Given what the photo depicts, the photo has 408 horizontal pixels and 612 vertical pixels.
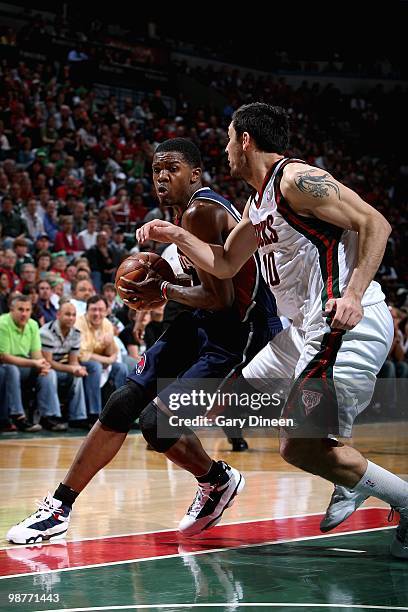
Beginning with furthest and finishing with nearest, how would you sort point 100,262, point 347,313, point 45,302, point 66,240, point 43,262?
point 66,240, point 100,262, point 43,262, point 45,302, point 347,313

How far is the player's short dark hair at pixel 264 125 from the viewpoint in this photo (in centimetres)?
407

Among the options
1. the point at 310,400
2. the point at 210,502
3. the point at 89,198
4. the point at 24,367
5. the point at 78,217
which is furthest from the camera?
the point at 89,198

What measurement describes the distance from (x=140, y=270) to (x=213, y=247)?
395mm

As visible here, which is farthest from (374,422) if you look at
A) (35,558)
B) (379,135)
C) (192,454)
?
(379,135)

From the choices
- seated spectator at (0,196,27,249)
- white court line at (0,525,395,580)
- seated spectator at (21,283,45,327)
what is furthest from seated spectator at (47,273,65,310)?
white court line at (0,525,395,580)

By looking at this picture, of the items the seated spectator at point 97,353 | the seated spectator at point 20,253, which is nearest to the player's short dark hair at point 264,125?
the seated spectator at point 97,353

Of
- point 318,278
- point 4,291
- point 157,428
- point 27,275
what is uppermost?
point 318,278

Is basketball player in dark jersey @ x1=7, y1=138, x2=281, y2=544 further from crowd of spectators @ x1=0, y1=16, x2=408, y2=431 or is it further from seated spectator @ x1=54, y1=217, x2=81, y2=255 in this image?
seated spectator @ x1=54, y1=217, x2=81, y2=255

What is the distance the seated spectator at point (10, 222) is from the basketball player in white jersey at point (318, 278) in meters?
7.75

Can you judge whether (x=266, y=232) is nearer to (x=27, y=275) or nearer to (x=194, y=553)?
(x=194, y=553)

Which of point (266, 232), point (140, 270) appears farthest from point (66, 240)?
point (266, 232)

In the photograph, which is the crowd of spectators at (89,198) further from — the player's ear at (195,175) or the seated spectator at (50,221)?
the player's ear at (195,175)

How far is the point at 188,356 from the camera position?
4.54 m

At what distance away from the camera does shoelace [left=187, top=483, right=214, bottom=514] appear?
4.50 metres
